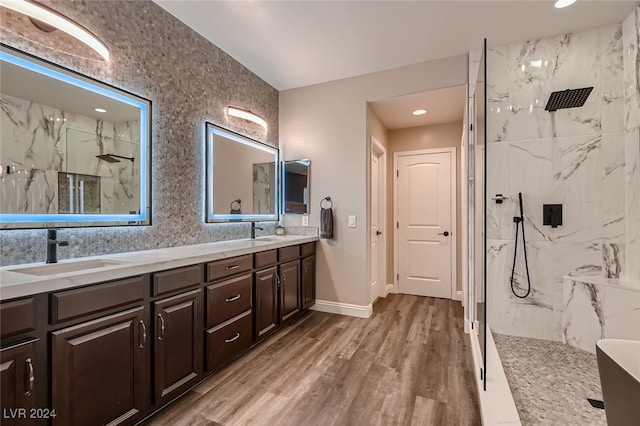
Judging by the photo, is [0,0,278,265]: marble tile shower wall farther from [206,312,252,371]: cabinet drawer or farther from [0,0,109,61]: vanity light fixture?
[206,312,252,371]: cabinet drawer

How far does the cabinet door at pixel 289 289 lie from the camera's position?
2.91 meters

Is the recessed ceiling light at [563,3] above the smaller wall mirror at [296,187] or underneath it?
above

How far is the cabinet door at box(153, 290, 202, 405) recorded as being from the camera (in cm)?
169

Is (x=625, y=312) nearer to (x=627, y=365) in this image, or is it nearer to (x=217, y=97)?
(x=627, y=365)

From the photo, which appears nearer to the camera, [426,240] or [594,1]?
[594,1]

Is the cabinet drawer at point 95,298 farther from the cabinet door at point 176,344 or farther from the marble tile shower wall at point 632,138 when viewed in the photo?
the marble tile shower wall at point 632,138

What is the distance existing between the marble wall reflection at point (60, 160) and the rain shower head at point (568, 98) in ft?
11.4

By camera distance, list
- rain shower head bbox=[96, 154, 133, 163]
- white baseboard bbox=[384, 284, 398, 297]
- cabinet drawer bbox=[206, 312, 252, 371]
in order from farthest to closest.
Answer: white baseboard bbox=[384, 284, 398, 297]
cabinet drawer bbox=[206, 312, 252, 371]
rain shower head bbox=[96, 154, 133, 163]

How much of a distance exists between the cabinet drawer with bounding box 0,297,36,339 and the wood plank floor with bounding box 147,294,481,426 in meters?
0.92

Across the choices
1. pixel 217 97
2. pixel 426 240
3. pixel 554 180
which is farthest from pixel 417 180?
pixel 217 97

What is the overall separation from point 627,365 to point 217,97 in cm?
320

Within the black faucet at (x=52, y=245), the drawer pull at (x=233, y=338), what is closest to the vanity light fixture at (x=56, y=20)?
the black faucet at (x=52, y=245)

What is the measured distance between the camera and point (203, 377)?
2.01 m

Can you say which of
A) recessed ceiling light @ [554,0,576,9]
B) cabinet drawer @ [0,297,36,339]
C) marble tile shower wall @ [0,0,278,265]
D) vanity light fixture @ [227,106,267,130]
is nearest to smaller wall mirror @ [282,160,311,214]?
vanity light fixture @ [227,106,267,130]
